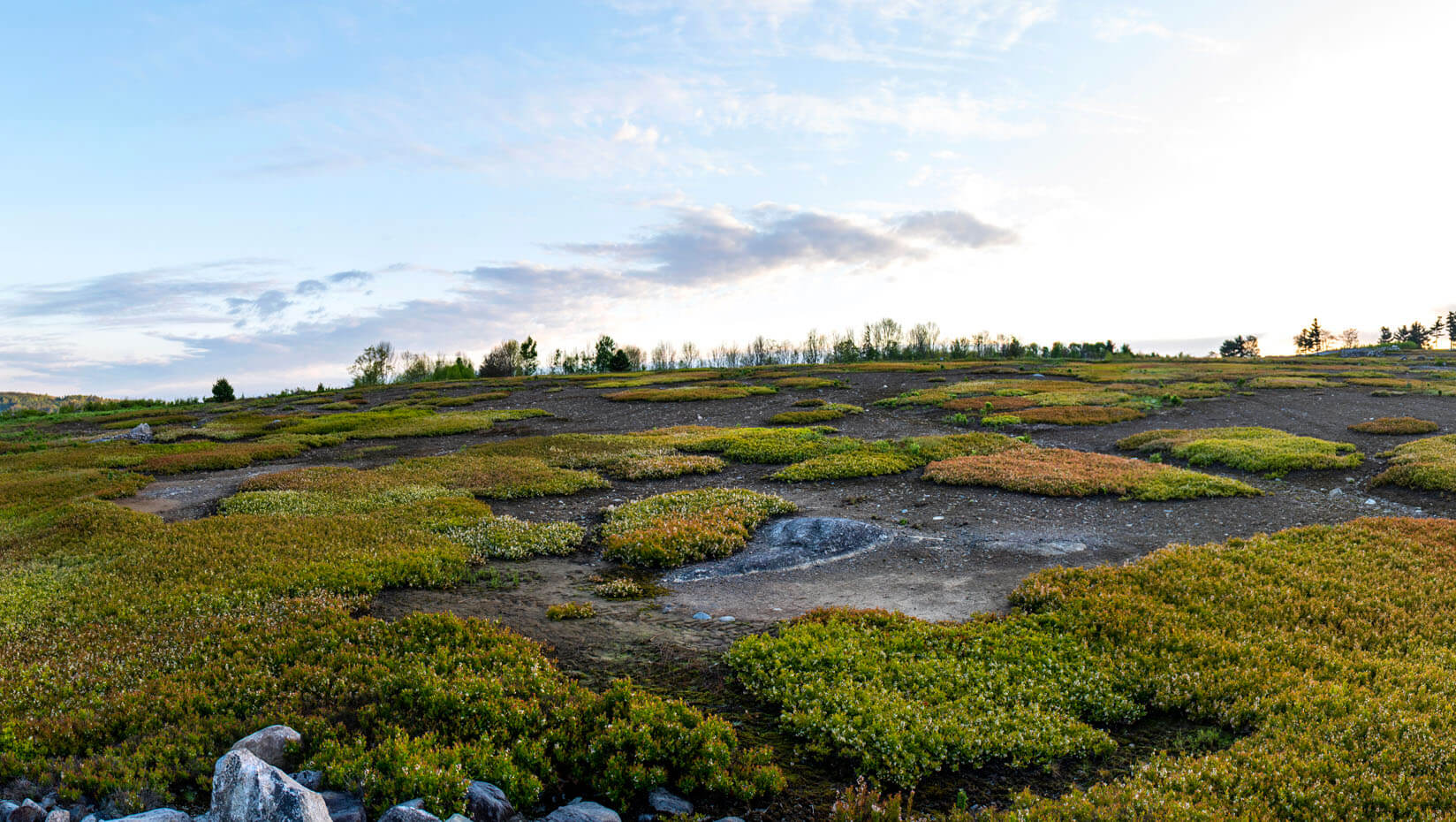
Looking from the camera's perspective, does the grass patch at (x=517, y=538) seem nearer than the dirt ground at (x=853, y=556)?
No

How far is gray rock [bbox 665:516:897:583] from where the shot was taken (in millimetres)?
14914

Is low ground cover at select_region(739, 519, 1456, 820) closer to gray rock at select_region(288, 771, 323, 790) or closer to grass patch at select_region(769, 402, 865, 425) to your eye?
gray rock at select_region(288, 771, 323, 790)

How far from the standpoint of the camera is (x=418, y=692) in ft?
28.2

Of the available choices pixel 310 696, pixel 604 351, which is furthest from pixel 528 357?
pixel 310 696

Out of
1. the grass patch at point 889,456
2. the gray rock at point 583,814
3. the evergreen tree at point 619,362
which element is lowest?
the gray rock at point 583,814

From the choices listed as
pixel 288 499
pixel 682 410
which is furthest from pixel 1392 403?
pixel 288 499

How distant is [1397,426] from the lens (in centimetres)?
3152

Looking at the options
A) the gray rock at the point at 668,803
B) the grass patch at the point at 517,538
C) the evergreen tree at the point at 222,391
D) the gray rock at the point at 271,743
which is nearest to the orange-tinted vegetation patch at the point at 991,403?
the grass patch at the point at 517,538

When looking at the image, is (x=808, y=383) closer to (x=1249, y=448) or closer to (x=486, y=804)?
(x=1249, y=448)

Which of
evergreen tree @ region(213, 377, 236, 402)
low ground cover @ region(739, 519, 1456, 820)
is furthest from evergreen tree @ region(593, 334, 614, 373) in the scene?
low ground cover @ region(739, 519, 1456, 820)

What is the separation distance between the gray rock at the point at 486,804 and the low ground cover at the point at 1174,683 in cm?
316

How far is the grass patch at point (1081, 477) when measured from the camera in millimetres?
20828

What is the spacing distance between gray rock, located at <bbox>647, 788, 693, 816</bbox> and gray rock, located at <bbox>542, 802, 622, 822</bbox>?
38 centimetres

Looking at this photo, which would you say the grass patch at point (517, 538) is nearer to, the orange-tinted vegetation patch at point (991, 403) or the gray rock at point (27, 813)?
the gray rock at point (27, 813)
